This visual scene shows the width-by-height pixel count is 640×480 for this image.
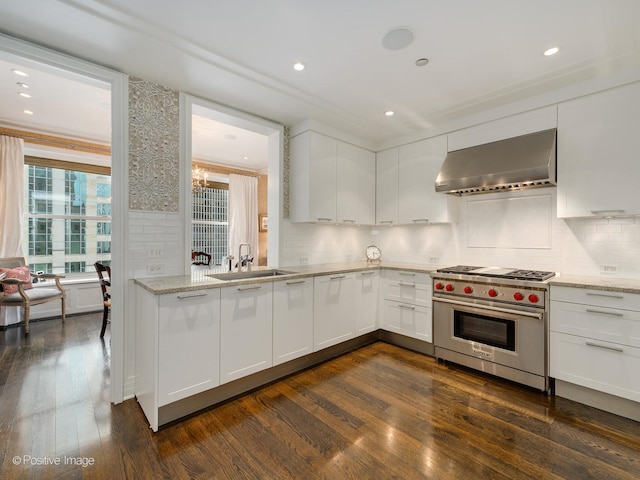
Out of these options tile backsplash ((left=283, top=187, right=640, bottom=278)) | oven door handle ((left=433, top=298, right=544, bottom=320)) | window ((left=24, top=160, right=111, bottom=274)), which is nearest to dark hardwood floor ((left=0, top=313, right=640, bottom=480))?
oven door handle ((left=433, top=298, right=544, bottom=320))

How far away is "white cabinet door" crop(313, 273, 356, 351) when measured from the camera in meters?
2.99

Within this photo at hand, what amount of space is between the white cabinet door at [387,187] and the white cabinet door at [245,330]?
2.08 meters

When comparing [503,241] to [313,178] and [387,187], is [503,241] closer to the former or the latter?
[387,187]

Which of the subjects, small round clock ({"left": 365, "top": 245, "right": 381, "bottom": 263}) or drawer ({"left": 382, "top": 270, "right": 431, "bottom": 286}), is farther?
small round clock ({"left": 365, "top": 245, "right": 381, "bottom": 263})

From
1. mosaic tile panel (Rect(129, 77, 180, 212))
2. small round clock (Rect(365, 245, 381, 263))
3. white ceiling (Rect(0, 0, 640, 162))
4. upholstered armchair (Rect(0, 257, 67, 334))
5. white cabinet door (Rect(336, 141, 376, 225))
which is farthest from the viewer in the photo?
small round clock (Rect(365, 245, 381, 263))

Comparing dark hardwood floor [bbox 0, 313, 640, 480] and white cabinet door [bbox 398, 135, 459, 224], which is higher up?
white cabinet door [bbox 398, 135, 459, 224]

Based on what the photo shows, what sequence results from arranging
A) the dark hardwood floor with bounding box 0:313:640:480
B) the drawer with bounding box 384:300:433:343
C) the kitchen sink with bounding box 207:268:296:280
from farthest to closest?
the drawer with bounding box 384:300:433:343
the kitchen sink with bounding box 207:268:296:280
the dark hardwood floor with bounding box 0:313:640:480

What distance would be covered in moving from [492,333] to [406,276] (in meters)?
1.00

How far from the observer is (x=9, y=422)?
2.02 m

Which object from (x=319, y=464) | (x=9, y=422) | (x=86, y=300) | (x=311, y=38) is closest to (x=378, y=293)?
(x=319, y=464)

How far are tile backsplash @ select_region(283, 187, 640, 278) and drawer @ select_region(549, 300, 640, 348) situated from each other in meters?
0.67

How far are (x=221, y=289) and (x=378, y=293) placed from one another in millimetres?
2050

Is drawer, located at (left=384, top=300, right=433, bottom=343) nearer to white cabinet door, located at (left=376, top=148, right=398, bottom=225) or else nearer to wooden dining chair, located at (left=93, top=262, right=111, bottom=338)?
white cabinet door, located at (left=376, top=148, right=398, bottom=225)

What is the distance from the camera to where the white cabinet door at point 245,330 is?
7.54 ft
